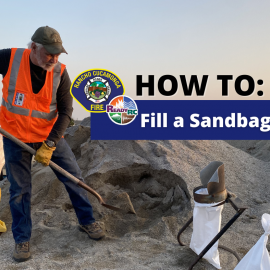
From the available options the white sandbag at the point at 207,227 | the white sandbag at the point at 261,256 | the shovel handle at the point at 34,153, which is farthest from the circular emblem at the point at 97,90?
the white sandbag at the point at 261,256

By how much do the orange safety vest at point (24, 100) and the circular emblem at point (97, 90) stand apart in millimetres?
2489

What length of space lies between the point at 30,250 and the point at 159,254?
117cm

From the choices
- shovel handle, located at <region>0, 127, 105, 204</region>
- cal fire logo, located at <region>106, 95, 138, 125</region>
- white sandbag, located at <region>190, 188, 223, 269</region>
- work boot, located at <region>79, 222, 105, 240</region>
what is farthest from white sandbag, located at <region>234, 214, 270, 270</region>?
cal fire logo, located at <region>106, 95, 138, 125</region>

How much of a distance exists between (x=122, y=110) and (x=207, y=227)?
132 inches

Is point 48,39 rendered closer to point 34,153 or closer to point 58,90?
point 58,90

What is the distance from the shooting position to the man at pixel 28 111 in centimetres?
247

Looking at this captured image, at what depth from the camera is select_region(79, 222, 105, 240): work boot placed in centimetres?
279

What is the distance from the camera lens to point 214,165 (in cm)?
227

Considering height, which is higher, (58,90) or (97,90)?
(58,90)

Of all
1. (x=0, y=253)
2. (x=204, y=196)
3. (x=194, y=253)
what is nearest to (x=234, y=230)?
(x=194, y=253)

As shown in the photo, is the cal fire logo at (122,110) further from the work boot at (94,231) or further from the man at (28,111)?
the work boot at (94,231)

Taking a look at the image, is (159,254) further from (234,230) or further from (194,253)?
(234,230)

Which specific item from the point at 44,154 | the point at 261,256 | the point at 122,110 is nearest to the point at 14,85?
the point at 44,154

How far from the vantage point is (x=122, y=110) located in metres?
5.31
